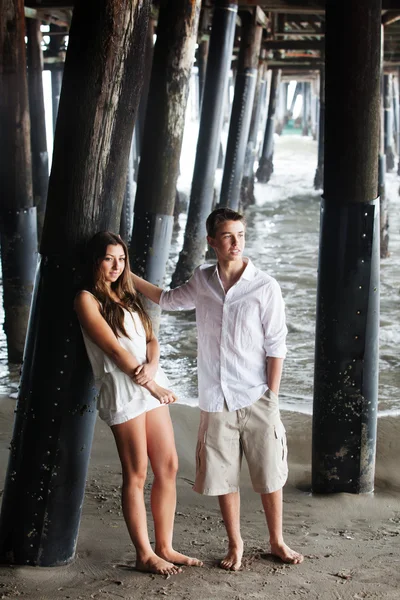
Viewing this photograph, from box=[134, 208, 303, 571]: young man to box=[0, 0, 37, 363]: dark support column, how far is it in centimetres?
386

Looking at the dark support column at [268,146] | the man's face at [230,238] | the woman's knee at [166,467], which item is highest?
the dark support column at [268,146]

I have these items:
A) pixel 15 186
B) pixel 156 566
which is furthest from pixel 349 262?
pixel 15 186

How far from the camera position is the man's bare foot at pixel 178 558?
3135 mm

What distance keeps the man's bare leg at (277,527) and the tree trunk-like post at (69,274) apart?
692mm

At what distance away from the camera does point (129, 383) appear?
297cm

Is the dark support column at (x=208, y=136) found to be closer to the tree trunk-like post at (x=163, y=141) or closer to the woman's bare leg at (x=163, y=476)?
the tree trunk-like post at (x=163, y=141)

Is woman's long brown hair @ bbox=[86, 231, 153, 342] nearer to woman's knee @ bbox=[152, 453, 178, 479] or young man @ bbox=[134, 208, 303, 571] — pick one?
young man @ bbox=[134, 208, 303, 571]

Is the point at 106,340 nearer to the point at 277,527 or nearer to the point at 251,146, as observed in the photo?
the point at 277,527

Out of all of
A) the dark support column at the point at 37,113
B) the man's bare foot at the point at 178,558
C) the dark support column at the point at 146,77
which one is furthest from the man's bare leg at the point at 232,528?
the dark support column at the point at 37,113

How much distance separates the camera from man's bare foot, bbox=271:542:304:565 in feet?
A: 10.5

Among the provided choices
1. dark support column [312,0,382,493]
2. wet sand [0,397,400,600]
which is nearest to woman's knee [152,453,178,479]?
wet sand [0,397,400,600]

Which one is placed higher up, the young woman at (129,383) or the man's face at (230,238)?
the man's face at (230,238)

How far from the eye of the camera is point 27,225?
6.76 meters

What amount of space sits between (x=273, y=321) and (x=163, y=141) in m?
3.67
